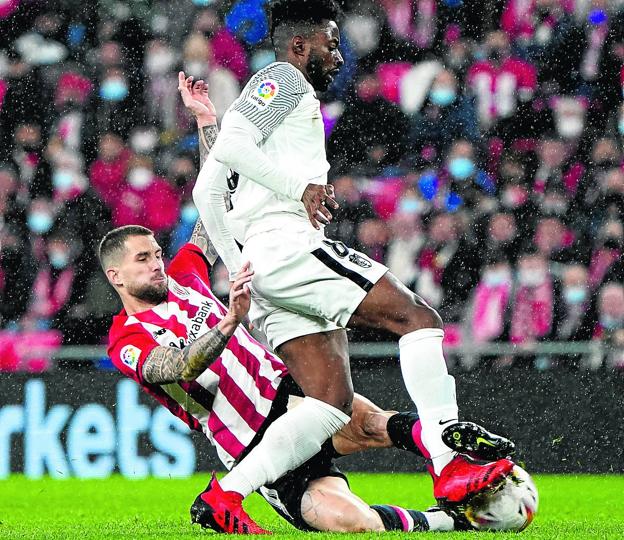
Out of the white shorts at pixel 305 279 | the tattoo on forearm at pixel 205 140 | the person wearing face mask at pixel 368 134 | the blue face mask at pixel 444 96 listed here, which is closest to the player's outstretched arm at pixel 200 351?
the white shorts at pixel 305 279

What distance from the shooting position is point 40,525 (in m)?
4.73

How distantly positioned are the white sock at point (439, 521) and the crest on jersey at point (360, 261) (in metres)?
0.93

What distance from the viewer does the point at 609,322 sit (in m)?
7.42

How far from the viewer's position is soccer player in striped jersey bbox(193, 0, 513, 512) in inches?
153

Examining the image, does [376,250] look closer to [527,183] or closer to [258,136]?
[527,183]

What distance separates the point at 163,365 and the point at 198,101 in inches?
51.7

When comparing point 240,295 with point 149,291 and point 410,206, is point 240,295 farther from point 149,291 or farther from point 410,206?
point 410,206

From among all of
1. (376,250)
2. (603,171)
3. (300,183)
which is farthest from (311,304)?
(603,171)

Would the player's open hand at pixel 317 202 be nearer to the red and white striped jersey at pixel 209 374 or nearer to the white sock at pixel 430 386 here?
the white sock at pixel 430 386

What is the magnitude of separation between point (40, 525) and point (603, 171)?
4755mm

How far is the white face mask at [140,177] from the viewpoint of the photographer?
827 cm

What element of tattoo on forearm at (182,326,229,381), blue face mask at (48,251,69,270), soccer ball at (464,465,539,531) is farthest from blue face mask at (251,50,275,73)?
soccer ball at (464,465,539,531)

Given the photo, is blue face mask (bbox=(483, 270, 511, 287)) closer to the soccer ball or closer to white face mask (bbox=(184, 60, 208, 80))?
white face mask (bbox=(184, 60, 208, 80))

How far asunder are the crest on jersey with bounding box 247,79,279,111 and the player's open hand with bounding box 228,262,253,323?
1.75 feet
